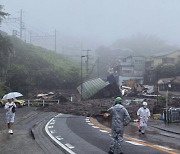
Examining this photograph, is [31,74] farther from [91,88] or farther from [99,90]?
[99,90]

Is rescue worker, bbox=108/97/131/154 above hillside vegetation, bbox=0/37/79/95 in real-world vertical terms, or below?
below

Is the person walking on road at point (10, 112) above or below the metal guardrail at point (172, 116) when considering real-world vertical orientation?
above

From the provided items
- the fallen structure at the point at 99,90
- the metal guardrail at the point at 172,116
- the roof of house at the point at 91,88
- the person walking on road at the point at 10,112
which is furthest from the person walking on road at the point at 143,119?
→ the roof of house at the point at 91,88

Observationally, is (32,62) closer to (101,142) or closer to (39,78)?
(39,78)

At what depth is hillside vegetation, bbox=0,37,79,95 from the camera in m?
54.3

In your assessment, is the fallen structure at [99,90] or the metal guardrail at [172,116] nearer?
the metal guardrail at [172,116]

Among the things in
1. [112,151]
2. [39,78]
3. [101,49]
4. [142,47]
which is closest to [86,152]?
[112,151]

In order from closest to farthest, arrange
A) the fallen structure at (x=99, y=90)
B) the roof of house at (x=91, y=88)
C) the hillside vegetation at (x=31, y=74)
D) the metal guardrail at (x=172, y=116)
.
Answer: the metal guardrail at (x=172, y=116) < the fallen structure at (x=99, y=90) < the roof of house at (x=91, y=88) < the hillside vegetation at (x=31, y=74)

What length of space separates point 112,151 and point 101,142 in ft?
9.15

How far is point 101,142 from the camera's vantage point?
12.3 meters

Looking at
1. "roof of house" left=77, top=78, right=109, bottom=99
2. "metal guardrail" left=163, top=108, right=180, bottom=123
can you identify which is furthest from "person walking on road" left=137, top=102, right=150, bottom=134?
"roof of house" left=77, top=78, right=109, bottom=99

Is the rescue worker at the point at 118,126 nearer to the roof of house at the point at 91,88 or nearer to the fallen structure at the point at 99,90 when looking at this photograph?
the fallen structure at the point at 99,90

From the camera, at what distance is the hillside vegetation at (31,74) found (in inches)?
2140

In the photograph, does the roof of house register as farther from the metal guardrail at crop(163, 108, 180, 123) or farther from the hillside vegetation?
the metal guardrail at crop(163, 108, 180, 123)
